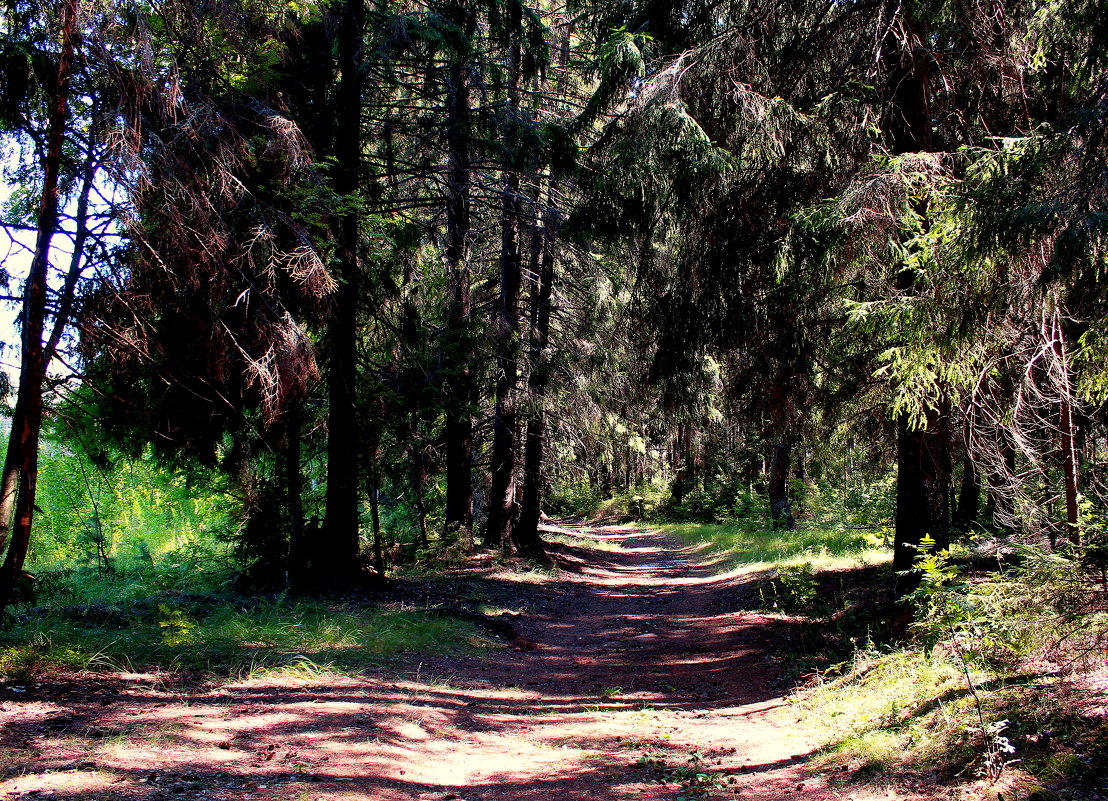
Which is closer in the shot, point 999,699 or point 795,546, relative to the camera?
point 999,699

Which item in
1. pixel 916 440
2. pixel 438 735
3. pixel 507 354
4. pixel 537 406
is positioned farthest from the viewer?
pixel 537 406

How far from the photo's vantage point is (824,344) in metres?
8.68

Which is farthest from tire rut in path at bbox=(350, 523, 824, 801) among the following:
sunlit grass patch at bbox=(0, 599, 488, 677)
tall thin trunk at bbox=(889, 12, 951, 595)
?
tall thin trunk at bbox=(889, 12, 951, 595)

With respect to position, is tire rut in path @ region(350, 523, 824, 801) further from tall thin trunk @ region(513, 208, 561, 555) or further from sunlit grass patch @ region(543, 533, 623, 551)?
sunlit grass patch @ region(543, 533, 623, 551)

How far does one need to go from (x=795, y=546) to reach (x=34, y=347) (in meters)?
14.8

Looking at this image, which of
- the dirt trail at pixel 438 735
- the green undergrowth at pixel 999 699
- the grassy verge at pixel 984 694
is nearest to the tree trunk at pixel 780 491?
the dirt trail at pixel 438 735

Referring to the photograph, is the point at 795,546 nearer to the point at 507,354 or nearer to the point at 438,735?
the point at 507,354

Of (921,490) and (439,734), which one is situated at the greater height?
(921,490)

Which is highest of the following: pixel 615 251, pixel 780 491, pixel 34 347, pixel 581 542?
pixel 615 251

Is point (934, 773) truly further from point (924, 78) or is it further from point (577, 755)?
point (924, 78)

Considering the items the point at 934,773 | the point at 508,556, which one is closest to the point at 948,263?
the point at 934,773

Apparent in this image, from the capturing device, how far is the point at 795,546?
51.2ft

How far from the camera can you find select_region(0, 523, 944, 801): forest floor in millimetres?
3994

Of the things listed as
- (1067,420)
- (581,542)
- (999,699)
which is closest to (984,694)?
(999,699)
